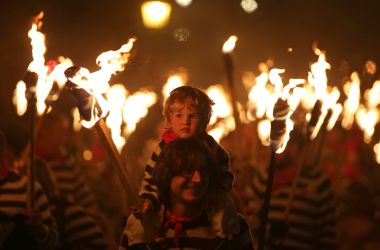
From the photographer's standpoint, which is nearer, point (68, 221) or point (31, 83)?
point (31, 83)

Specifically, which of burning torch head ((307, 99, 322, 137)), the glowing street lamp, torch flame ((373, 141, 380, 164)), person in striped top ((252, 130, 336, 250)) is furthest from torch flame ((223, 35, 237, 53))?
torch flame ((373, 141, 380, 164))

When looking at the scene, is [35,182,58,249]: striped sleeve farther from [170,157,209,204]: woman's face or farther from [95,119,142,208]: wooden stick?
[170,157,209,204]: woman's face

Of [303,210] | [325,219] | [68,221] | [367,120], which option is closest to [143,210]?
[68,221]

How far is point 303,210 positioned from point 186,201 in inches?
128

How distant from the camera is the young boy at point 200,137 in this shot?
477cm

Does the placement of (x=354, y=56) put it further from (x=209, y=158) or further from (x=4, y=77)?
(x=209, y=158)

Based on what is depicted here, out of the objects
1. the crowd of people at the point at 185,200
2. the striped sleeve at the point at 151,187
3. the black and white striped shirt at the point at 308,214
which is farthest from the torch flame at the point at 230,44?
the striped sleeve at the point at 151,187

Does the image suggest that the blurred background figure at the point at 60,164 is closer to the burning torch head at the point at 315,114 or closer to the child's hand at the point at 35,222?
the child's hand at the point at 35,222

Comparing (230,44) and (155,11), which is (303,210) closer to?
(230,44)

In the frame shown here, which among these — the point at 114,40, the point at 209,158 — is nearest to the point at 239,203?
the point at 209,158

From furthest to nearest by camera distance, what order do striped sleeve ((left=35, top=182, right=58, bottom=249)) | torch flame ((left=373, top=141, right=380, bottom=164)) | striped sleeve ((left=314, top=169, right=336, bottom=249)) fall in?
1. torch flame ((left=373, top=141, right=380, bottom=164))
2. striped sleeve ((left=314, top=169, right=336, bottom=249))
3. striped sleeve ((left=35, top=182, right=58, bottom=249))

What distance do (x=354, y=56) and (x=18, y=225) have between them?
18.1 m

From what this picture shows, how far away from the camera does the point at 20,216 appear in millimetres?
5754

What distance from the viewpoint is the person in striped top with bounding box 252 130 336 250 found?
25.4 feet
